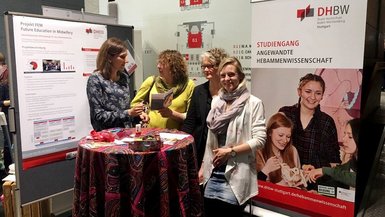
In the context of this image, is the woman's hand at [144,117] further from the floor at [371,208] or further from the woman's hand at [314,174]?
the woman's hand at [314,174]

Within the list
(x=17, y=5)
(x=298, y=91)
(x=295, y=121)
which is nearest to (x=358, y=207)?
(x=295, y=121)

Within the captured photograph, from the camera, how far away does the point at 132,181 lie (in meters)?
1.71

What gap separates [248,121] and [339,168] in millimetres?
763

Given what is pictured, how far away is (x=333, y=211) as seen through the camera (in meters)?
2.39

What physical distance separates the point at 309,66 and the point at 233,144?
2.76 ft

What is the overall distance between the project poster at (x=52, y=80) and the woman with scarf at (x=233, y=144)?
1.30 meters

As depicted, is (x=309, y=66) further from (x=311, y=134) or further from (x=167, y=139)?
(x=167, y=139)

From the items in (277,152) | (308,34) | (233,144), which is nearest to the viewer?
(233,144)

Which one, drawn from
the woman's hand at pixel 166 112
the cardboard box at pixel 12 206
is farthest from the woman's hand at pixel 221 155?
the cardboard box at pixel 12 206

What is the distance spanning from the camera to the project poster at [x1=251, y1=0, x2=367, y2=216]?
2.22 metres

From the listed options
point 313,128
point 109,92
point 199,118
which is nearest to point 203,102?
point 199,118

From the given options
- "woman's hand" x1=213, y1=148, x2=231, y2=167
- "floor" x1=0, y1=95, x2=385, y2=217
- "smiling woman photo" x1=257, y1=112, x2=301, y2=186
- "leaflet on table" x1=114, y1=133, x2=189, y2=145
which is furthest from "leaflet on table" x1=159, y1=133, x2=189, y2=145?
"floor" x1=0, y1=95, x2=385, y2=217

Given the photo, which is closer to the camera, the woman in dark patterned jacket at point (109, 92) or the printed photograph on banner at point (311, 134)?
the printed photograph on banner at point (311, 134)

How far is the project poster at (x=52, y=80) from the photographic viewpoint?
2.47 m
